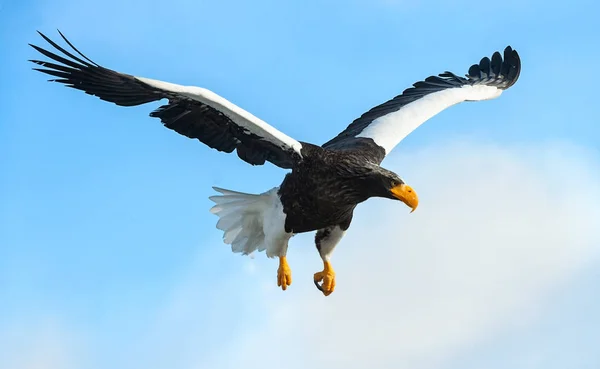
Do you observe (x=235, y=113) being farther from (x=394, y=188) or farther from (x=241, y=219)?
(x=394, y=188)

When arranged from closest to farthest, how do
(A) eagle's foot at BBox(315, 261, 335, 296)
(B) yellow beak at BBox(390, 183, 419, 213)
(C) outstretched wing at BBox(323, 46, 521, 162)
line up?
(B) yellow beak at BBox(390, 183, 419, 213) → (A) eagle's foot at BBox(315, 261, 335, 296) → (C) outstretched wing at BBox(323, 46, 521, 162)

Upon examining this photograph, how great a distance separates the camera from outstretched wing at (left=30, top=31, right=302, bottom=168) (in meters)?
8.70

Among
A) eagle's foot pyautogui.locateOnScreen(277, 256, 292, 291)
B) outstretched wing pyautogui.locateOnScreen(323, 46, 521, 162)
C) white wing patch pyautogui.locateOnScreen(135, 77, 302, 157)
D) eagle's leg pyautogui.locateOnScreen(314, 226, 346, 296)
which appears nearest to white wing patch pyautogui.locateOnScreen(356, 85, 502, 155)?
outstretched wing pyautogui.locateOnScreen(323, 46, 521, 162)

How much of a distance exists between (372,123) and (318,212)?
170cm

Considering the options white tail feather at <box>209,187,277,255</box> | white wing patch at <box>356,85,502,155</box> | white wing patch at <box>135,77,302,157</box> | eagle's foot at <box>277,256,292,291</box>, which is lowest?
eagle's foot at <box>277,256,292,291</box>

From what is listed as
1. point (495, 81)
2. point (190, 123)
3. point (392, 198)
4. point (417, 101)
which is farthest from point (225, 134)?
point (495, 81)

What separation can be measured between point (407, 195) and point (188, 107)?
1872mm

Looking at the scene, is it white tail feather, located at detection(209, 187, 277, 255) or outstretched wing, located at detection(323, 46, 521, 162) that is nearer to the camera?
white tail feather, located at detection(209, 187, 277, 255)

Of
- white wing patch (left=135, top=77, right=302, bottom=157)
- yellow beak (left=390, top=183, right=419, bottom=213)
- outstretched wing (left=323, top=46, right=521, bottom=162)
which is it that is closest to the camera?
yellow beak (left=390, top=183, right=419, bottom=213)

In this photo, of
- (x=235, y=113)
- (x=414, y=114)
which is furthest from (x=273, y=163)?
(x=414, y=114)

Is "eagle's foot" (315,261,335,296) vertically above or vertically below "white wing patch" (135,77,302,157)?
below

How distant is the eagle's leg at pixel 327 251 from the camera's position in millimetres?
9219

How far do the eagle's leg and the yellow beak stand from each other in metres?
0.90

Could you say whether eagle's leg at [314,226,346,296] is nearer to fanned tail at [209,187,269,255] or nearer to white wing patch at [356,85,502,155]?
fanned tail at [209,187,269,255]
